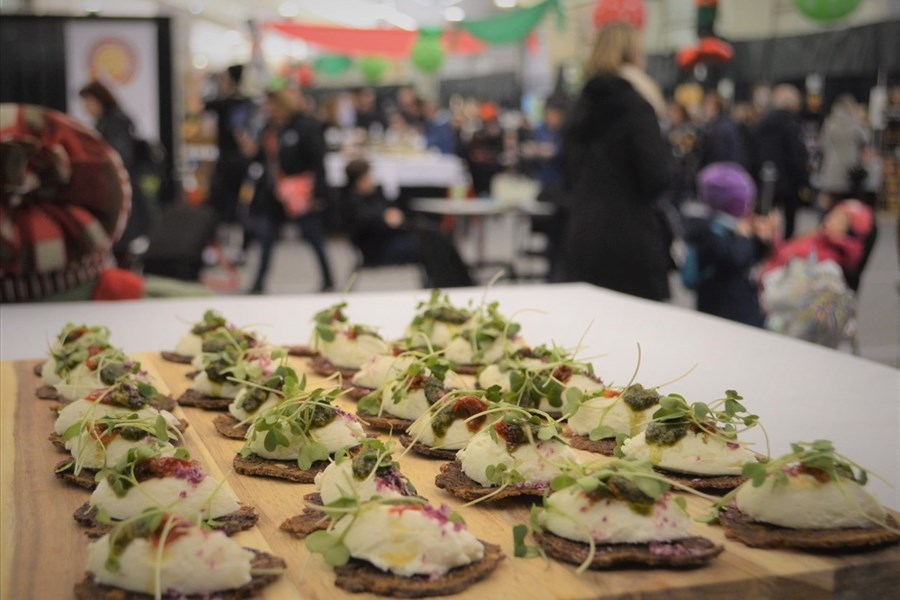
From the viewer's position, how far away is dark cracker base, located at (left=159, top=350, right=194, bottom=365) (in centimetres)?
259

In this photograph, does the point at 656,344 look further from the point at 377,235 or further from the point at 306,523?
the point at 377,235

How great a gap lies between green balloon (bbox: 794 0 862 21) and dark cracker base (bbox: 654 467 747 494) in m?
5.88

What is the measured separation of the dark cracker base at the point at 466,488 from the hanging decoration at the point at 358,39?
54.8ft

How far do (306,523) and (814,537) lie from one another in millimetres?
650

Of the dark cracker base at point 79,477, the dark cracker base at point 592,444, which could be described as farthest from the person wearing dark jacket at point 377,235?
the dark cracker base at point 79,477

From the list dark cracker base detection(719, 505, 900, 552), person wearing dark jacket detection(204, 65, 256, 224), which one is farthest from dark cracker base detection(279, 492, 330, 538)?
person wearing dark jacket detection(204, 65, 256, 224)

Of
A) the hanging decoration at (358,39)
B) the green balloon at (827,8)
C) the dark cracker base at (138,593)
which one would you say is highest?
the hanging decoration at (358,39)

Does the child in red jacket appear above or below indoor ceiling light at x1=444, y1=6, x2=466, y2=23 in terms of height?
below

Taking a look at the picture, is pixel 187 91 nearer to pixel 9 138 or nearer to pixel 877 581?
pixel 9 138

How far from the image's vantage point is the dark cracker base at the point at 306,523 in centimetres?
146

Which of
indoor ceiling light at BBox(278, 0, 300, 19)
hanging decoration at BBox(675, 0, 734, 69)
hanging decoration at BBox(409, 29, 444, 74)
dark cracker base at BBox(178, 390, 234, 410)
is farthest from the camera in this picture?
indoor ceiling light at BBox(278, 0, 300, 19)

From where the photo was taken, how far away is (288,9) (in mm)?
26234

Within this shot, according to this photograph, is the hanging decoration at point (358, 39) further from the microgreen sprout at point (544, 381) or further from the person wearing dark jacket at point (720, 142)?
the microgreen sprout at point (544, 381)

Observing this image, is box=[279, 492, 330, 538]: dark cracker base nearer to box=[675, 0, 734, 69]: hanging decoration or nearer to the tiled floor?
the tiled floor
